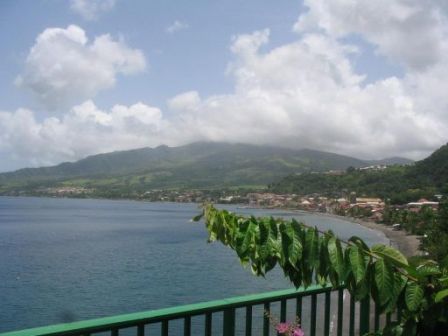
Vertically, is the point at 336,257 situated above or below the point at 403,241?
above

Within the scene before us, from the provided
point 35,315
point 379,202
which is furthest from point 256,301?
point 379,202

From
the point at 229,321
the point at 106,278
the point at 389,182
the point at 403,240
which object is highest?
the point at 389,182

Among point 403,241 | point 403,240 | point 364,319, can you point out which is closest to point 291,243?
point 364,319

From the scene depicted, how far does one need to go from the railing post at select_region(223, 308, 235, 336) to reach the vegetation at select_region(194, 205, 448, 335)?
773 mm

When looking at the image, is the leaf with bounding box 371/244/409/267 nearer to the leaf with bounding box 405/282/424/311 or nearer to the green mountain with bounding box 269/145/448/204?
the leaf with bounding box 405/282/424/311

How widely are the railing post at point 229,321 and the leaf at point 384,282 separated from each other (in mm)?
1134

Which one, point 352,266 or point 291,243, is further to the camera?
point 291,243

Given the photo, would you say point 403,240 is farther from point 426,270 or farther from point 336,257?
point 336,257

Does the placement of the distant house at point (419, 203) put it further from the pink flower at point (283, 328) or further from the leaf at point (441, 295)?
the leaf at point (441, 295)

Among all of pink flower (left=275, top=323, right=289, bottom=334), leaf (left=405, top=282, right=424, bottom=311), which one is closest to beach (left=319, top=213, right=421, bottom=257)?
pink flower (left=275, top=323, right=289, bottom=334)

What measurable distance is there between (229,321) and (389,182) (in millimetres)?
145941

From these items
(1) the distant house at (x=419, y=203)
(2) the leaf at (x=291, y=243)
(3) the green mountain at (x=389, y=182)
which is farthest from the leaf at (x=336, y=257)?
(1) the distant house at (x=419, y=203)

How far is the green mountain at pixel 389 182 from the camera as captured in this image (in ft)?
387

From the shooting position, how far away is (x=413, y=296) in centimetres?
205
